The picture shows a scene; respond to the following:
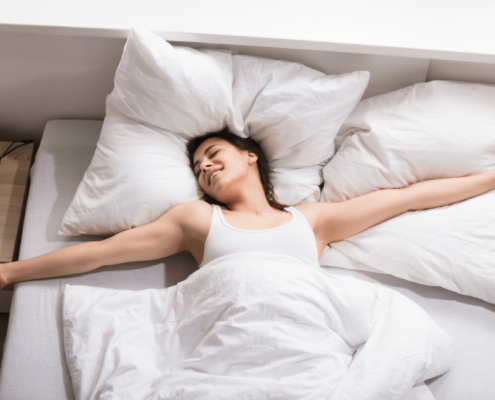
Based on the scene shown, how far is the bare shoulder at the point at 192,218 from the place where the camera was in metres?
1.35

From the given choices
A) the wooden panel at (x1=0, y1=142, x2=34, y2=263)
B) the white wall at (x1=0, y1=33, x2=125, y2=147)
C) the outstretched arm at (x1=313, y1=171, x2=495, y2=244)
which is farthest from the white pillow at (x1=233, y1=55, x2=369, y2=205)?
the wooden panel at (x1=0, y1=142, x2=34, y2=263)

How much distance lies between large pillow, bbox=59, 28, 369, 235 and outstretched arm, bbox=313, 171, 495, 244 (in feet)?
0.42

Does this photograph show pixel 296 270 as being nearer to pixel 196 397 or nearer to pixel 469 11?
pixel 196 397

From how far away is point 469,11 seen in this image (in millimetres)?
1628

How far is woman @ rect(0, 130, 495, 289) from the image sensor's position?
1319mm

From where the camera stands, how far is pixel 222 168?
1.41 m

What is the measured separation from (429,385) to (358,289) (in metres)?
0.30

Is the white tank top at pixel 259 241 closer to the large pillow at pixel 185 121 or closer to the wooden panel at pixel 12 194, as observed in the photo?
the large pillow at pixel 185 121

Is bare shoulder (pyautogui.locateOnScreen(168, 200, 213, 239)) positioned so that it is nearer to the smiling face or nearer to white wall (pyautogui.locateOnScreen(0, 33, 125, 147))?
the smiling face

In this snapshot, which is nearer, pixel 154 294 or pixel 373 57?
pixel 154 294

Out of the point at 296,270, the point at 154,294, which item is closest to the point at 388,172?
the point at 296,270

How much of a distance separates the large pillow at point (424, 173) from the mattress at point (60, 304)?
0.23 feet

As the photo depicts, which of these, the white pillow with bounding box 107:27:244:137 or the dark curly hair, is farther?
the dark curly hair

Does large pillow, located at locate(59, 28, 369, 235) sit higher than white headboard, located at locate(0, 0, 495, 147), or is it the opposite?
white headboard, located at locate(0, 0, 495, 147)
